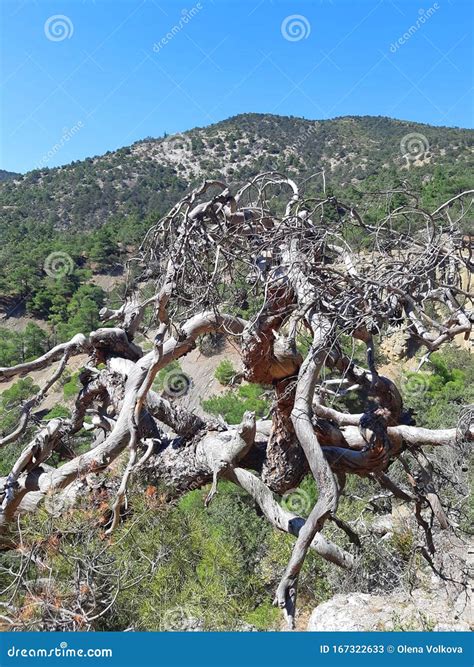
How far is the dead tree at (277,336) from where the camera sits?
125 inches

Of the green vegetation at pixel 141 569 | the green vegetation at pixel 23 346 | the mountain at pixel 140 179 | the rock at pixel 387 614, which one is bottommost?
the rock at pixel 387 614

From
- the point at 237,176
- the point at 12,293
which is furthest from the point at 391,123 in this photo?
the point at 12,293

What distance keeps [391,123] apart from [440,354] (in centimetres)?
4819

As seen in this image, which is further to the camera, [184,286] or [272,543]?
[272,543]

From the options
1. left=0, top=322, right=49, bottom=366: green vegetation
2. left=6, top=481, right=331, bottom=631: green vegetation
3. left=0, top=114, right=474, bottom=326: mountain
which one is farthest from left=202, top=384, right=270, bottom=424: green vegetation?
left=0, top=322, right=49, bottom=366: green vegetation

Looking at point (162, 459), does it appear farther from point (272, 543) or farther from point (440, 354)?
point (440, 354)

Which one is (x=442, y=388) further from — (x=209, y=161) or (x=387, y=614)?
(x=209, y=161)

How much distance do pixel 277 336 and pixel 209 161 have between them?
5804 centimetres

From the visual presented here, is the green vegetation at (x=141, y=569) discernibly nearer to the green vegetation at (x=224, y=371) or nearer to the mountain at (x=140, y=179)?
the green vegetation at (x=224, y=371)

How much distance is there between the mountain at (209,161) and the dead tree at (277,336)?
36.5m

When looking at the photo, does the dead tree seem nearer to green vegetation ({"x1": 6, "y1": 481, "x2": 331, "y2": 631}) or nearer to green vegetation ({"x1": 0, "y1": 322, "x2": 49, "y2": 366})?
green vegetation ({"x1": 6, "y1": 481, "x2": 331, "y2": 631})

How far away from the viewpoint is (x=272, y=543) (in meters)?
7.02

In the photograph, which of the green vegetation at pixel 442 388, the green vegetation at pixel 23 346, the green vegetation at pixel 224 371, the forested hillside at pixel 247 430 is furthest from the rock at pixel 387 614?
the green vegetation at pixel 23 346

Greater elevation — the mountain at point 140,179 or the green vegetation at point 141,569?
the mountain at point 140,179
